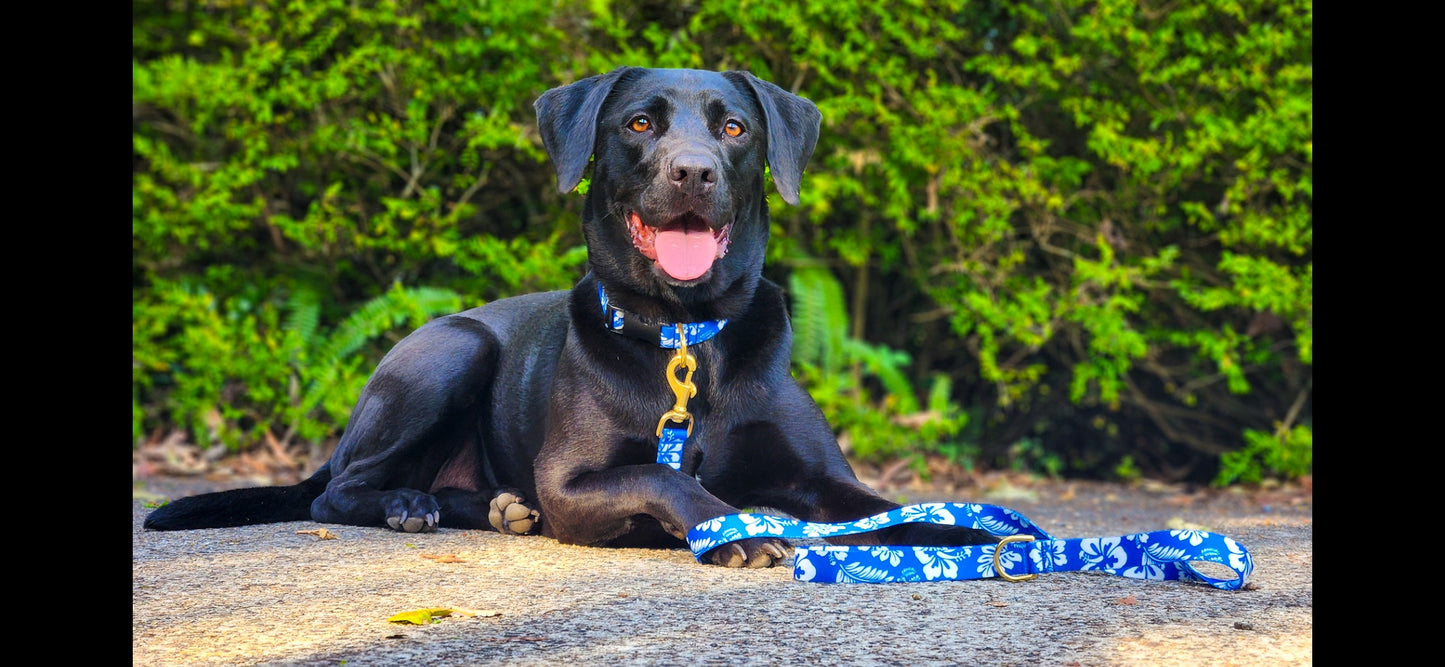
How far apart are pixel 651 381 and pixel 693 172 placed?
0.69m

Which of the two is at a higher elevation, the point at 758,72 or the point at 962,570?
the point at 758,72

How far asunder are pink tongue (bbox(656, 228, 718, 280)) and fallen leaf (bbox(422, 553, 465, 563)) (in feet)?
3.37

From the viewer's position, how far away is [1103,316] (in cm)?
621

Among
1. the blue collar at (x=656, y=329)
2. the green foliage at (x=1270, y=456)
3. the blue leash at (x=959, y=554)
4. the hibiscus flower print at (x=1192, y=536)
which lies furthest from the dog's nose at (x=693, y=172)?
the green foliage at (x=1270, y=456)

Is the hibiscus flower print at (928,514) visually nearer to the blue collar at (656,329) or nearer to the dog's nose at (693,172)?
the blue collar at (656,329)

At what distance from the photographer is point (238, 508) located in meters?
4.41

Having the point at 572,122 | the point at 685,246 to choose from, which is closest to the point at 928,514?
the point at 685,246

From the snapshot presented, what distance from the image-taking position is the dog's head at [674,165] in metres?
3.73

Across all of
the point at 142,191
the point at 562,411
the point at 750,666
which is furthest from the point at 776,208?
the point at 750,666

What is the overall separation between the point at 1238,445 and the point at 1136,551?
154 inches

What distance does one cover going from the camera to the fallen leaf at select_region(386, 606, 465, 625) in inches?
109

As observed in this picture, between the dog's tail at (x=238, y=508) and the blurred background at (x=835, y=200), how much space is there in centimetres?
190

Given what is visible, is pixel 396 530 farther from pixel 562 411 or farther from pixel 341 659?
pixel 341 659

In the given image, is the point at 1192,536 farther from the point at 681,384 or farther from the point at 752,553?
the point at 681,384
